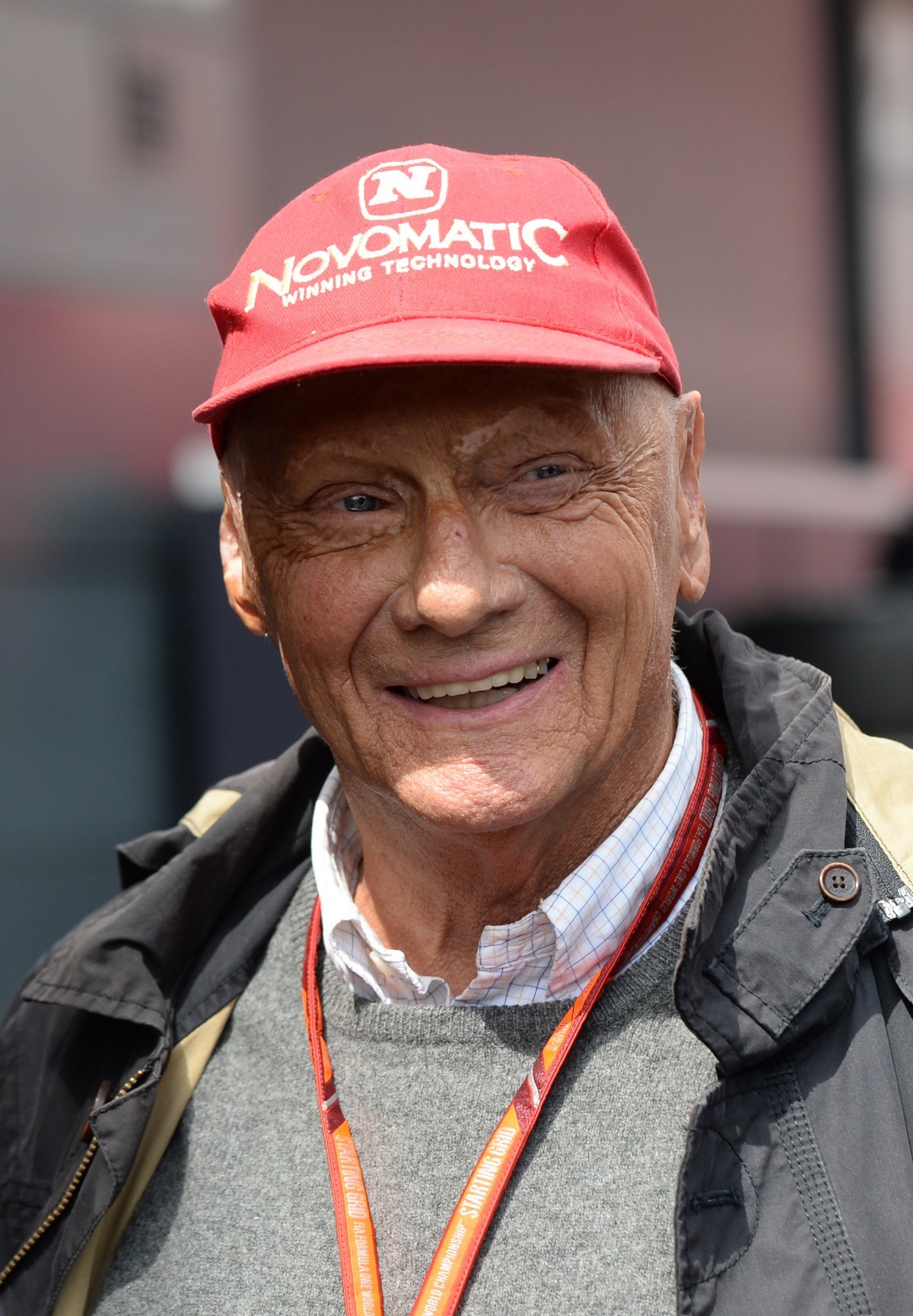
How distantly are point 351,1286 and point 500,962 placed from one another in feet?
1.28

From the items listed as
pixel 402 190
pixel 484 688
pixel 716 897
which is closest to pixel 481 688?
pixel 484 688

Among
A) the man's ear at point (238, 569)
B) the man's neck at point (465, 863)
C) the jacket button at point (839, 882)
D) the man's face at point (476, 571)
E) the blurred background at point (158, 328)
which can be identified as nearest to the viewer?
the jacket button at point (839, 882)

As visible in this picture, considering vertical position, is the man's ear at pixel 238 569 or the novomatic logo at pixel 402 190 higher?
the novomatic logo at pixel 402 190

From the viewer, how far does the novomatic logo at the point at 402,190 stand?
1535 mm

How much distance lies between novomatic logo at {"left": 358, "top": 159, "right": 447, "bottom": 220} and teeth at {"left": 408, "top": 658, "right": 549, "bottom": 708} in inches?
20.7

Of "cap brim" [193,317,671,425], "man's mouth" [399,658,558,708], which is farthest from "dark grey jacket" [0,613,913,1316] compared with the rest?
"cap brim" [193,317,671,425]

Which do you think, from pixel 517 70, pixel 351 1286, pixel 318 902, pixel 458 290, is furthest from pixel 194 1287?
pixel 517 70

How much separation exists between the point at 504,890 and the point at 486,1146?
0.32 m

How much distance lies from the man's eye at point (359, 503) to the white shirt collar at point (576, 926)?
1.57 ft

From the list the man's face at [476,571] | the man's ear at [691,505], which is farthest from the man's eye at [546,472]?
the man's ear at [691,505]

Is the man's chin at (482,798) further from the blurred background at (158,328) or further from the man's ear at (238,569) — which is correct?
the blurred background at (158,328)

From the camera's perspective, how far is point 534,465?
156cm

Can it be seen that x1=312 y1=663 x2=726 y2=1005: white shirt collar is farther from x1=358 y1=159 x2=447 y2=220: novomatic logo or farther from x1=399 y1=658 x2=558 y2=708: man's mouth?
x1=358 y1=159 x2=447 y2=220: novomatic logo

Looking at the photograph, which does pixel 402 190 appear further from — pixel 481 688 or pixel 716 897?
pixel 716 897
